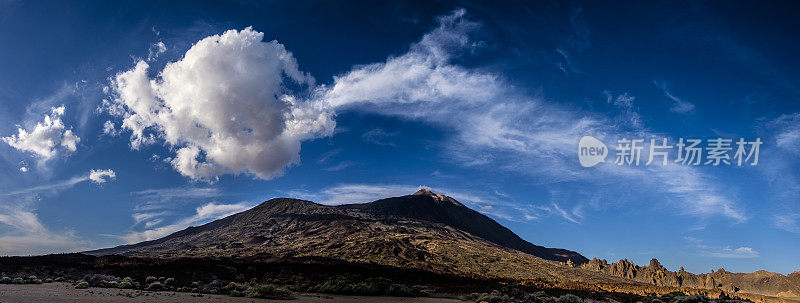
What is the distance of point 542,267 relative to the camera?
423ft

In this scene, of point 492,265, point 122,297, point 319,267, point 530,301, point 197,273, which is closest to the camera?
point 122,297

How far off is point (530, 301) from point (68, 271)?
178 feet

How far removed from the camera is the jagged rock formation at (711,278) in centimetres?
17350

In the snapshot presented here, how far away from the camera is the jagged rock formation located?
173500 mm

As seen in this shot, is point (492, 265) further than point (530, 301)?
Yes

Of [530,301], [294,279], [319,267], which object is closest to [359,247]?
[319,267]

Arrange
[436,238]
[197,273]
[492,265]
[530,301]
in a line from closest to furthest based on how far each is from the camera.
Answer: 1. [530,301]
2. [197,273]
3. [492,265]
4. [436,238]

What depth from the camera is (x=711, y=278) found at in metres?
185

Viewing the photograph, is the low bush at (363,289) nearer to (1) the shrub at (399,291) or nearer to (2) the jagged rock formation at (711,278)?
(1) the shrub at (399,291)

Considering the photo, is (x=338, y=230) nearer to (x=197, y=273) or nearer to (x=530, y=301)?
(x=197, y=273)

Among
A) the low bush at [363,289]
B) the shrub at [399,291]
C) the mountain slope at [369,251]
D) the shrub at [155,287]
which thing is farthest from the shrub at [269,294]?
the mountain slope at [369,251]

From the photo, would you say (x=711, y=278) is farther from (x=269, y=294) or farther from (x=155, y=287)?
(x=155, y=287)

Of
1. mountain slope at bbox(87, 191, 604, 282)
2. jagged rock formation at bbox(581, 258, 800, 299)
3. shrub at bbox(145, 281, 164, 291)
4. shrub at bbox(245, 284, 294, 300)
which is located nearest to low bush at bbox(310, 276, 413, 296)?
shrub at bbox(245, 284, 294, 300)

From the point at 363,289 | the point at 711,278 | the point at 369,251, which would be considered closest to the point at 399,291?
the point at 363,289
